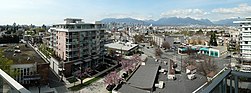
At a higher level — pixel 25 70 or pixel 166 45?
pixel 166 45

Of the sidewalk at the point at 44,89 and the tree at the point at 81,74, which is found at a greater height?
the tree at the point at 81,74

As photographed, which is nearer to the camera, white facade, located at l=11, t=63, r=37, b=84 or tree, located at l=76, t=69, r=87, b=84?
white facade, located at l=11, t=63, r=37, b=84

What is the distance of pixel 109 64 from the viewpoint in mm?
17156

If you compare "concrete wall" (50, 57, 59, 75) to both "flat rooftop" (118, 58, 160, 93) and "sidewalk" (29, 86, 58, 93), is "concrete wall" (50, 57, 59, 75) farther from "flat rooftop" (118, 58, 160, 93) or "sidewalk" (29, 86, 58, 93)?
→ "flat rooftop" (118, 58, 160, 93)

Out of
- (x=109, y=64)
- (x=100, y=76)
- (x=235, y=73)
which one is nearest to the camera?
(x=235, y=73)

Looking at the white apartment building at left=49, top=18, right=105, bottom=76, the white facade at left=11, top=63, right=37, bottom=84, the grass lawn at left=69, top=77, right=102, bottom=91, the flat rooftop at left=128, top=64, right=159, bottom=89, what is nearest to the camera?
the flat rooftop at left=128, top=64, right=159, bottom=89

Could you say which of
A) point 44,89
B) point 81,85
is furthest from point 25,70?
point 81,85

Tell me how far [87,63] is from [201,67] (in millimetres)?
6959

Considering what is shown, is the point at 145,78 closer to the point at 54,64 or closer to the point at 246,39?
the point at 54,64

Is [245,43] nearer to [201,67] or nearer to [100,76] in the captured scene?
[201,67]

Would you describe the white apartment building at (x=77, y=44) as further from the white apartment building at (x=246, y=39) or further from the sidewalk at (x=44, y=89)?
the white apartment building at (x=246, y=39)

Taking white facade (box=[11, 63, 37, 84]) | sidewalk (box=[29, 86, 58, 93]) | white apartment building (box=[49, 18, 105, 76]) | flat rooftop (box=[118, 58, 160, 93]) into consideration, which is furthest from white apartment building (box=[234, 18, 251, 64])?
white facade (box=[11, 63, 37, 84])

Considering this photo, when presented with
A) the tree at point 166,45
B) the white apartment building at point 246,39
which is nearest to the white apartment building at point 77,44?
the white apartment building at point 246,39

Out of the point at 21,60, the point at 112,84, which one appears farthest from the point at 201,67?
the point at 21,60
